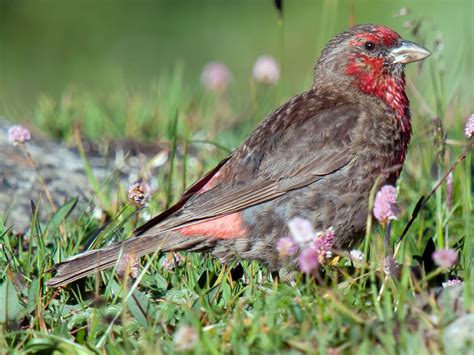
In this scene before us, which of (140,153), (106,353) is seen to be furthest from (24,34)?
(106,353)

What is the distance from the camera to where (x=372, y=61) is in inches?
201

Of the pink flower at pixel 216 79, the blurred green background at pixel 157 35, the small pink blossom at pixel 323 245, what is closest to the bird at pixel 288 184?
the small pink blossom at pixel 323 245

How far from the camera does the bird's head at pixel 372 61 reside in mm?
5012

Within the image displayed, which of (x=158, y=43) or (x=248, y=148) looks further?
(x=158, y=43)

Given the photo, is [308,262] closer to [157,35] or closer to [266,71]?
[266,71]

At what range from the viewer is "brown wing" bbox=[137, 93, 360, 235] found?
183 inches

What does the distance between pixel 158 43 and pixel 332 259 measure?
809 centimetres

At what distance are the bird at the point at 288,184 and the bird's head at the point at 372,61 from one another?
0.27ft

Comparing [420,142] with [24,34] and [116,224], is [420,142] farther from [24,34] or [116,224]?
[24,34]

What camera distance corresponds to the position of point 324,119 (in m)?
4.82

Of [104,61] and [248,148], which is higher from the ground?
[248,148]

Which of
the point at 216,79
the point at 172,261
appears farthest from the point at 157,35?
the point at 172,261

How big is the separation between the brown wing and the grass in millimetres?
241

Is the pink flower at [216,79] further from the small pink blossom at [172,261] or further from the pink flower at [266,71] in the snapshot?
the small pink blossom at [172,261]
